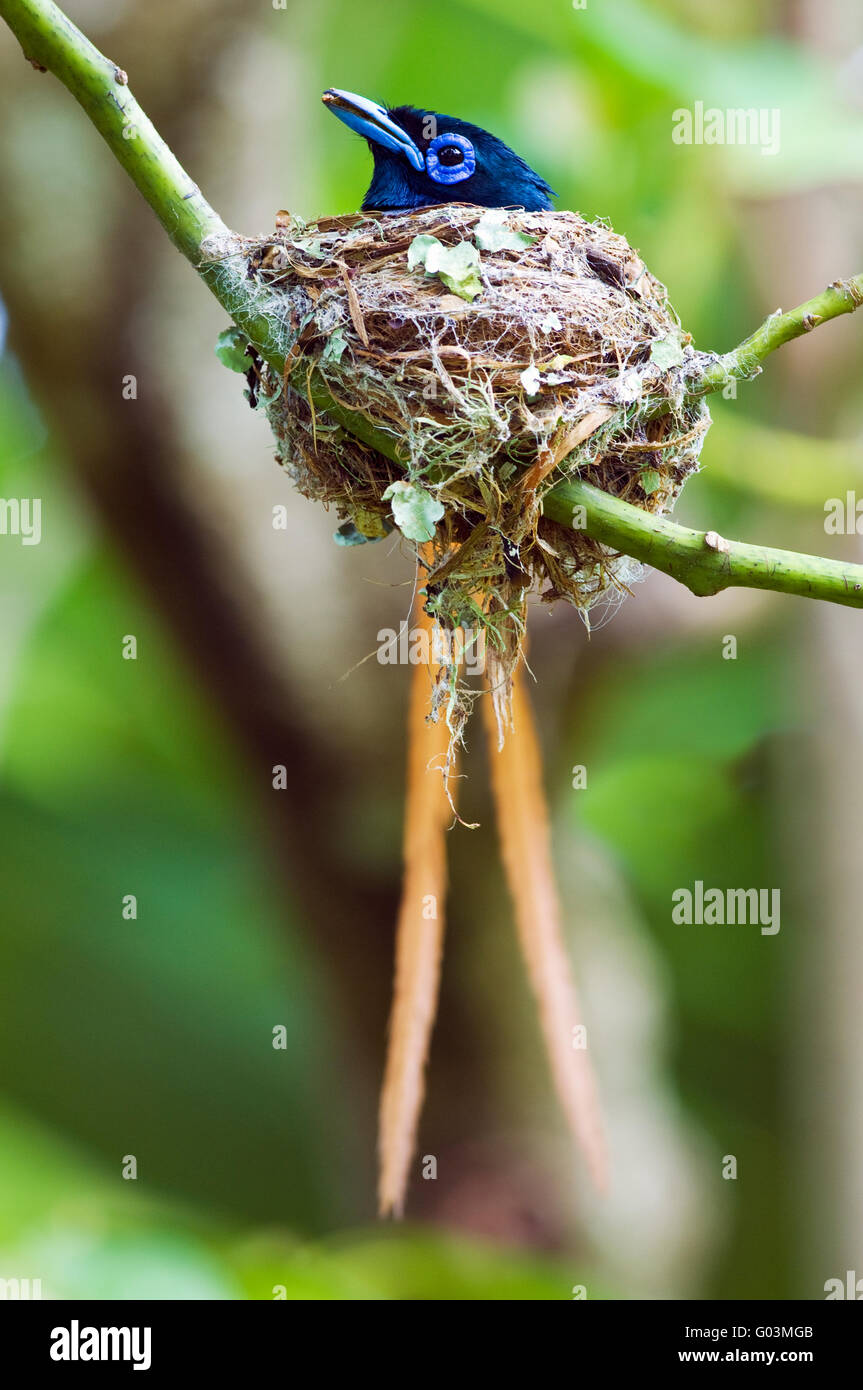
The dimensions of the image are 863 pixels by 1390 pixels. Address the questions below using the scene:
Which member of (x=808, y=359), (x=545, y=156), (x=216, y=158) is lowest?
(x=808, y=359)

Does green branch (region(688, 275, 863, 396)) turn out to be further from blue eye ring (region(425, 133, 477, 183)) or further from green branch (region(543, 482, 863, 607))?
blue eye ring (region(425, 133, 477, 183))

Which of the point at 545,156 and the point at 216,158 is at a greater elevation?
the point at 545,156

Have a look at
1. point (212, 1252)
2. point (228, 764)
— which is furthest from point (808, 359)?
point (212, 1252)

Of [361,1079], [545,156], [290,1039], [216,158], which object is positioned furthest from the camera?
[290,1039]

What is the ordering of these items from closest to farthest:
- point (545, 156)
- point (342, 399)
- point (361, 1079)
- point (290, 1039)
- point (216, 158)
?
point (342, 399), point (216, 158), point (545, 156), point (361, 1079), point (290, 1039)

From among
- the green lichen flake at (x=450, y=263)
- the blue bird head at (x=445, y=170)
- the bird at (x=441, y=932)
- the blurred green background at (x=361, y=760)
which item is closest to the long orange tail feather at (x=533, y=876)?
the bird at (x=441, y=932)

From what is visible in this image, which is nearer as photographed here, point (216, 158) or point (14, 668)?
point (216, 158)

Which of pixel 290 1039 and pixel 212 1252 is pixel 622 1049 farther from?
pixel 212 1252
